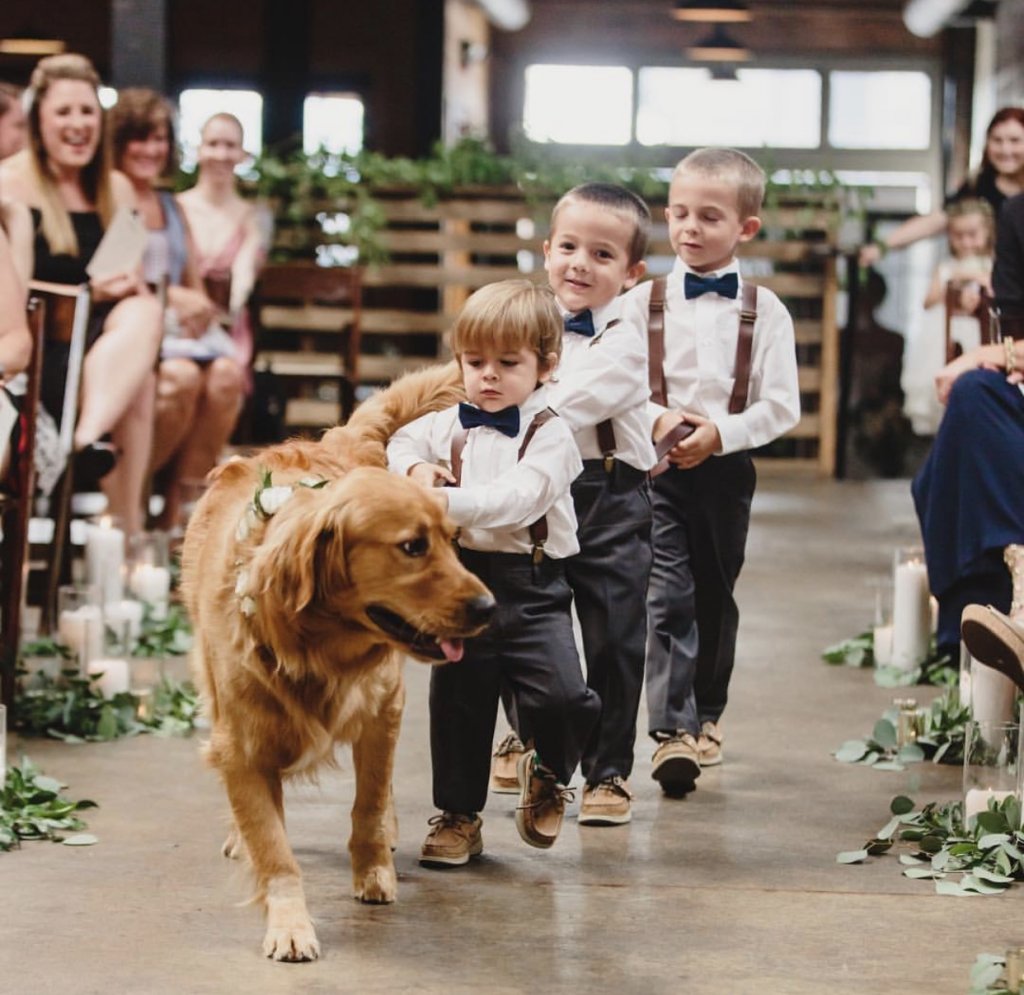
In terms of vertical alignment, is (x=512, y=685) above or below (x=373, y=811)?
above

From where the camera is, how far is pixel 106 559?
19.2ft

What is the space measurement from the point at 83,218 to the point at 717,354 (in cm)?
287

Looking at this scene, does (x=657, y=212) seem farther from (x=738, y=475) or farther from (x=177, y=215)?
(x=738, y=475)

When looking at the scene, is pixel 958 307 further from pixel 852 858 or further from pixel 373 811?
pixel 373 811

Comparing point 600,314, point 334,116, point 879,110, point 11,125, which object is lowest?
point 600,314

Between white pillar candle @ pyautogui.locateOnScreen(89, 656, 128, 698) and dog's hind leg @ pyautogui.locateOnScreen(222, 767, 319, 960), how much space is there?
191 centimetres

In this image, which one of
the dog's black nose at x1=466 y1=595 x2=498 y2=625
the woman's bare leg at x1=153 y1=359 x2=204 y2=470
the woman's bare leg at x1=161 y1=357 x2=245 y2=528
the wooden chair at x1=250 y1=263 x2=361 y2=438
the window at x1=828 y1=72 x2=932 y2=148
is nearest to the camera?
the dog's black nose at x1=466 y1=595 x2=498 y2=625

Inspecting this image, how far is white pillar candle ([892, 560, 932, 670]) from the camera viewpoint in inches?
214

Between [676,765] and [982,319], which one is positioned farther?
[982,319]

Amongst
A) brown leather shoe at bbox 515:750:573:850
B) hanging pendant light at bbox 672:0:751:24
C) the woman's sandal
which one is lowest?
brown leather shoe at bbox 515:750:573:850

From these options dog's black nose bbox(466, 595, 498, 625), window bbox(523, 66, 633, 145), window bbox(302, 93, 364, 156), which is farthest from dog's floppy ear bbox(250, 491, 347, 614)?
window bbox(523, 66, 633, 145)

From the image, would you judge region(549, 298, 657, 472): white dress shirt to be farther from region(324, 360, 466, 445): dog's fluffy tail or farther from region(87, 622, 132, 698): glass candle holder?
region(87, 622, 132, 698): glass candle holder

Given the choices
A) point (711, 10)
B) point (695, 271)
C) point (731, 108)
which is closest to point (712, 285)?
point (695, 271)

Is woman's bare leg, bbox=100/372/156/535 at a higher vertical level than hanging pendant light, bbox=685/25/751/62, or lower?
lower
